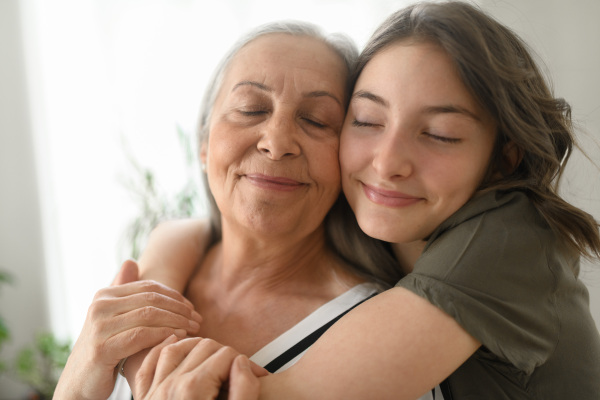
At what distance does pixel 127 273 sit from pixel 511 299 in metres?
1.03

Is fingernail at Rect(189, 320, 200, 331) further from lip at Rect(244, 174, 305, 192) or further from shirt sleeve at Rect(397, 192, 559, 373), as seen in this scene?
shirt sleeve at Rect(397, 192, 559, 373)

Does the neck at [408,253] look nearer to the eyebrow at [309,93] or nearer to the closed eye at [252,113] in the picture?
the eyebrow at [309,93]

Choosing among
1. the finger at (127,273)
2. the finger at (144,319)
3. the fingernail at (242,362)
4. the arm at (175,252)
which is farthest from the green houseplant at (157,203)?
the fingernail at (242,362)

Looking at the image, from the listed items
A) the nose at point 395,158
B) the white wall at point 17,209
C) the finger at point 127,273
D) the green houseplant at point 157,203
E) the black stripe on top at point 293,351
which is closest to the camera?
the nose at point 395,158

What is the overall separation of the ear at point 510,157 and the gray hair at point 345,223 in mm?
396

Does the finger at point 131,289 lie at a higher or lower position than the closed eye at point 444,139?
lower

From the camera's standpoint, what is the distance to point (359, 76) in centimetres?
137

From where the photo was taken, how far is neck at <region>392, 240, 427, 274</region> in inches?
54.9

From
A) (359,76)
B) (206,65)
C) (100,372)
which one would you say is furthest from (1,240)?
(359,76)

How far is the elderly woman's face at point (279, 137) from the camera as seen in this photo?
134 centimetres

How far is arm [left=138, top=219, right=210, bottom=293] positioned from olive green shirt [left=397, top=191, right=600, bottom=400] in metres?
0.79

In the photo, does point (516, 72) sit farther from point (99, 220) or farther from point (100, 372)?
point (99, 220)

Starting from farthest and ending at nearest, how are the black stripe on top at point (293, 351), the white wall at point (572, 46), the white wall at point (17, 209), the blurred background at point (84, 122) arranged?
the white wall at point (17, 209), the blurred background at point (84, 122), the white wall at point (572, 46), the black stripe on top at point (293, 351)

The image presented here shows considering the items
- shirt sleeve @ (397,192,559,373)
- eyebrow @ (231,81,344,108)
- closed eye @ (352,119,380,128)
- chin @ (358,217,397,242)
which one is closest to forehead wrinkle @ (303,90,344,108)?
eyebrow @ (231,81,344,108)
